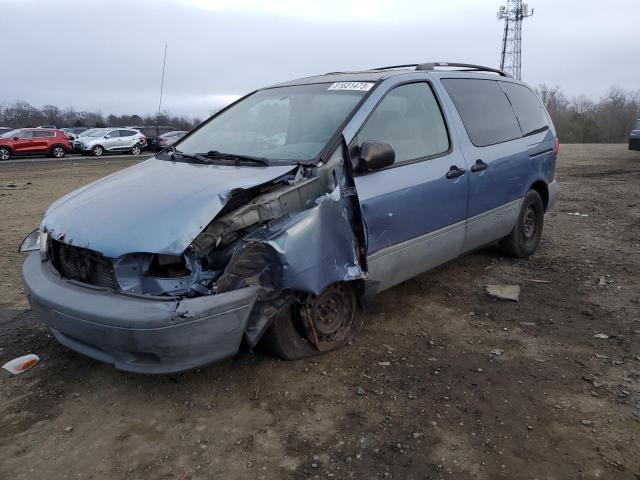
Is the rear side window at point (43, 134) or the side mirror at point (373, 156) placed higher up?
the rear side window at point (43, 134)

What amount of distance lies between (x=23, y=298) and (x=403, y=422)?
139 inches

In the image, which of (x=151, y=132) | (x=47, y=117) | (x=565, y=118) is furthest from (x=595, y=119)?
(x=47, y=117)

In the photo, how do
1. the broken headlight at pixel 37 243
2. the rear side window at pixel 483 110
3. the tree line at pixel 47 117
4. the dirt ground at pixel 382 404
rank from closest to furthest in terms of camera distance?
the dirt ground at pixel 382 404, the broken headlight at pixel 37 243, the rear side window at pixel 483 110, the tree line at pixel 47 117

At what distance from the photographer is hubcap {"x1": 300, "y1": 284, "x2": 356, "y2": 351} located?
3.14 meters

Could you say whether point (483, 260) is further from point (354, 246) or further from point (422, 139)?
point (354, 246)

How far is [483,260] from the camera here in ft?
17.5

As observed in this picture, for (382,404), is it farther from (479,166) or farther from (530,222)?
(530,222)

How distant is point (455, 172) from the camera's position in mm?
3883

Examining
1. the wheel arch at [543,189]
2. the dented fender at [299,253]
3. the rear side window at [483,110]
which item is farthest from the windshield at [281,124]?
the wheel arch at [543,189]

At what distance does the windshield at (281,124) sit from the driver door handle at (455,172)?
88cm

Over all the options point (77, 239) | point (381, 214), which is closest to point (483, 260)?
point (381, 214)

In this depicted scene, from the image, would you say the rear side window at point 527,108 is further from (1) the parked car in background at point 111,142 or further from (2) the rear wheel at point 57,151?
(1) the parked car in background at point 111,142

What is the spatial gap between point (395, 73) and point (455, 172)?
87cm

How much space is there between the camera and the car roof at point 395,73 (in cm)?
384
